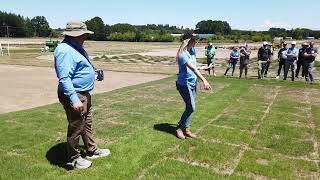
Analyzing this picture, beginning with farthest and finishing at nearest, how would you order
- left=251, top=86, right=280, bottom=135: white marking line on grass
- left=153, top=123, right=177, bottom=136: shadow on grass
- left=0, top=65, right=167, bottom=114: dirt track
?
1. left=0, top=65, right=167, bottom=114: dirt track
2. left=251, top=86, right=280, bottom=135: white marking line on grass
3. left=153, top=123, right=177, bottom=136: shadow on grass

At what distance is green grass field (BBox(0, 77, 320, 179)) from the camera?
536 cm

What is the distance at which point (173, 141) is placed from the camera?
680 cm

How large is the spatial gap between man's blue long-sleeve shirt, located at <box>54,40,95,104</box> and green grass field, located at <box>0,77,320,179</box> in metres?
1.20

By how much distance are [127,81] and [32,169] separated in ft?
39.0

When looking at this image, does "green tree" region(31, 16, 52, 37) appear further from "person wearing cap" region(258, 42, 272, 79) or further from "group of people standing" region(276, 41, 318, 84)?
"group of people standing" region(276, 41, 318, 84)

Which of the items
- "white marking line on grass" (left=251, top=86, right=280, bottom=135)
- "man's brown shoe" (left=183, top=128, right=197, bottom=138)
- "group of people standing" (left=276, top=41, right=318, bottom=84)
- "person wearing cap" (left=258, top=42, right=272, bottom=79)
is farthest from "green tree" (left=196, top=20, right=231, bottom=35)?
"man's brown shoe" (left=183, top=128, right=197, bottom=138)

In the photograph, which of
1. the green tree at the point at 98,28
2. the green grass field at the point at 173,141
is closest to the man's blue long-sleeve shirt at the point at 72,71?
the green grass field at the point at 173,141

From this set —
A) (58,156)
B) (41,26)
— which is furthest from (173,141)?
(41,26)

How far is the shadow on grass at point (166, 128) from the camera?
24.6 feet

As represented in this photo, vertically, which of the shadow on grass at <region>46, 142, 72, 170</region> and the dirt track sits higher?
the shadow on grass at <region>46, 142, 72, 170</region>

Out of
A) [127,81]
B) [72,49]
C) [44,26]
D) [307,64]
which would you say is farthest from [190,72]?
[44,26]

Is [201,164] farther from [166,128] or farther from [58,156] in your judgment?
[58,156]

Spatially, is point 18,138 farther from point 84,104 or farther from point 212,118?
point 212,118

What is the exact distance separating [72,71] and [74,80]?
15 centimetres
